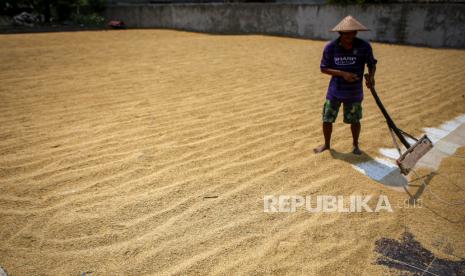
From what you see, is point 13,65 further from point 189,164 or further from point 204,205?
point 204,205

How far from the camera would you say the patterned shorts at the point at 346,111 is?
3.47 m

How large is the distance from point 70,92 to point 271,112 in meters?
3.73

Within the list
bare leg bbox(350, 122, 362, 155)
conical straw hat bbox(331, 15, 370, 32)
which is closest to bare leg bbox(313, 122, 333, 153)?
bare leg bbox(350, 122, 362, 155)

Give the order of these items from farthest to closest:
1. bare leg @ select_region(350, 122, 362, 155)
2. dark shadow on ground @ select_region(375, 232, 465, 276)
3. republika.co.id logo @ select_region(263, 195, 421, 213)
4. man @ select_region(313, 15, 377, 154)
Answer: bare leg @ select_region(350, 122, 362, 155), man @ select_region(313, 15, 377, 154), republika.co.id logo @ select_region(263, 195, 421, 213), dark shadow on ground @ select_region(375, 232, 465, 276)

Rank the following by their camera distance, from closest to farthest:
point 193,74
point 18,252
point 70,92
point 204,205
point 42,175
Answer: point 18,252
point 204,205
point 42,175
point 70,92
point 193,74

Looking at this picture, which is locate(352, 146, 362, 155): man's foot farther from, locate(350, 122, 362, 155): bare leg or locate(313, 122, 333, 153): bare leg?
locate(313, 122, 333, 153): bare leg

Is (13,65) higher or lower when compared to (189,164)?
higher

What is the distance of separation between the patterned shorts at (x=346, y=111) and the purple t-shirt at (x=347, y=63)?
0.07 meters

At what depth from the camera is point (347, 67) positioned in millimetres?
3275

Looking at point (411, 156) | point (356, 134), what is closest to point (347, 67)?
point (356, 134)

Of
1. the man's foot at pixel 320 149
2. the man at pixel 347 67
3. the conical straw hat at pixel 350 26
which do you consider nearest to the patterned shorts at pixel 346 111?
the man at pixel 347 67

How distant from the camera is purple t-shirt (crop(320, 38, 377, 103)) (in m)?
3.23

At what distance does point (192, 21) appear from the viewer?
1906 centimetres

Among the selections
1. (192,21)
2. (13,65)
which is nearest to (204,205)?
(13,65)
